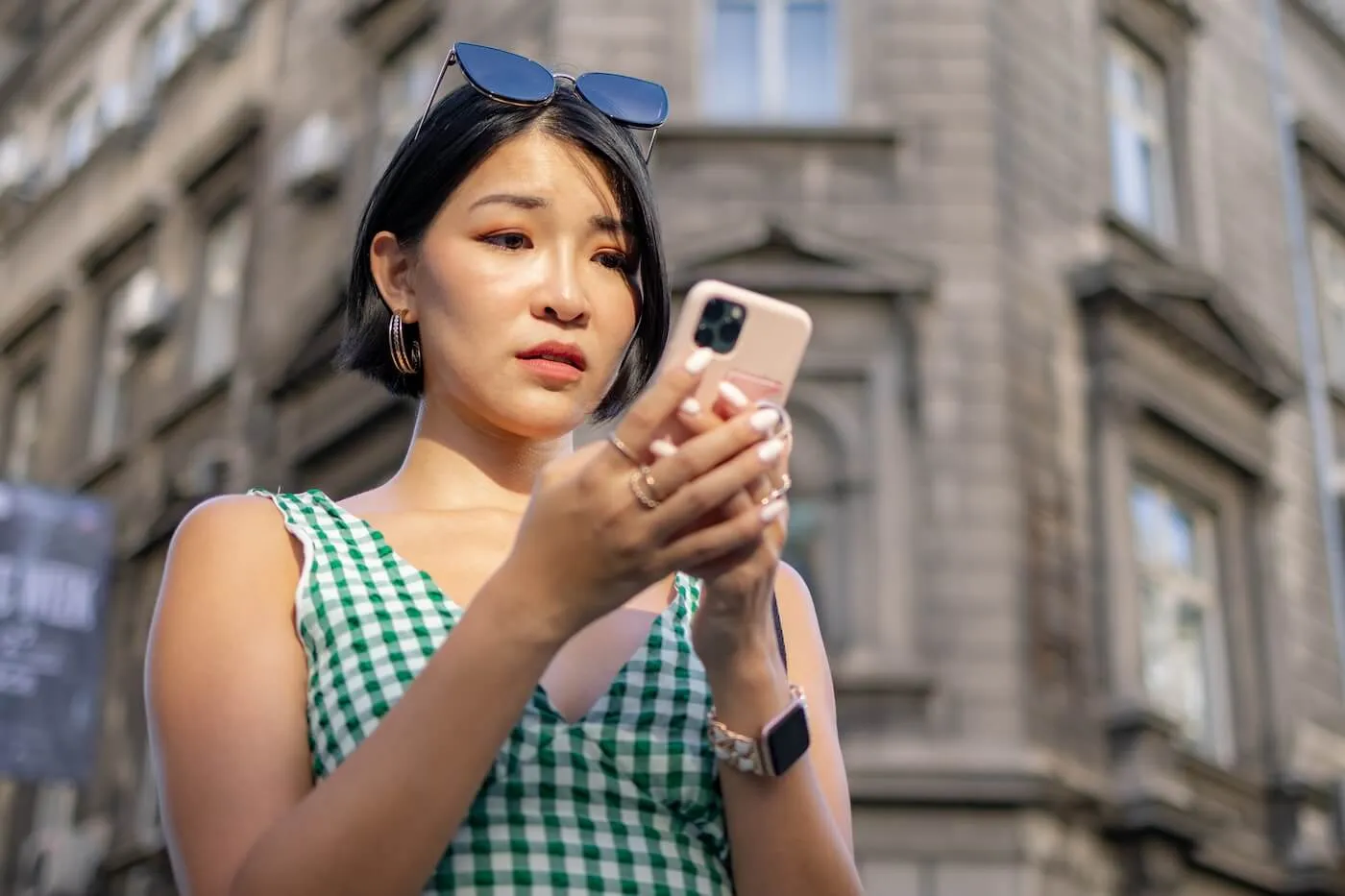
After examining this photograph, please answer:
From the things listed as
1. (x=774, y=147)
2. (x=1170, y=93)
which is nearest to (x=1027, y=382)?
(x=774, y=147)

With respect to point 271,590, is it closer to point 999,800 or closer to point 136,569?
point 999,800

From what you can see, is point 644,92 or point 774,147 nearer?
point 644,92

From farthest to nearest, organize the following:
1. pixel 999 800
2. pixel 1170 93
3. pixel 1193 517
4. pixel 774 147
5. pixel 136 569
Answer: pixel 136 569
pixel 1170 93
pixel 1193 517
pixel 774 147
pixel 999 800

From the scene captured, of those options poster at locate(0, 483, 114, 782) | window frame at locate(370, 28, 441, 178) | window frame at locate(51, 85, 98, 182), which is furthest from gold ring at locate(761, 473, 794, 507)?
window frame at locate(51, 85, 98, 182)

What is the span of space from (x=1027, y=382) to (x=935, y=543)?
1207 millimetres

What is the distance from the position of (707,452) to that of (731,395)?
0.07m

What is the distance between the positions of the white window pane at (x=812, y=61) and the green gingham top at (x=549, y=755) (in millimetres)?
9318

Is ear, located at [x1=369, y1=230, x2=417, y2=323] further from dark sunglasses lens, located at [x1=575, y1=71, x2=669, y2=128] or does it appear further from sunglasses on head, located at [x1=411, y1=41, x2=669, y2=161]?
dark sunglasses lens, located at [x1=575, y1=71, x2=669, y2=128]

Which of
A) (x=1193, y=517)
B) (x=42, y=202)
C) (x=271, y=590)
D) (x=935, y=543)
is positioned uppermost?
(x=42, y=202)

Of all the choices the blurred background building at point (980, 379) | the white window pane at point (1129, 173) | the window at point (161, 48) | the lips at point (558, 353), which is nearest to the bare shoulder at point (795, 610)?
the lips at point (558, 353)

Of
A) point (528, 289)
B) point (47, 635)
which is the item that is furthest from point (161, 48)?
point (528, 289)

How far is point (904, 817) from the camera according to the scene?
9000 mm

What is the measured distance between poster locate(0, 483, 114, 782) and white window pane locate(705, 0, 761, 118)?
538cm

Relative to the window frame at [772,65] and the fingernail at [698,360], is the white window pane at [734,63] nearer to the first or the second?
the window frame at [772,65]
